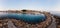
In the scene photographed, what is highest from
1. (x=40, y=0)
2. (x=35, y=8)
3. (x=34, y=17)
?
(x=40, y=0)

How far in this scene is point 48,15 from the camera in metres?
1.60

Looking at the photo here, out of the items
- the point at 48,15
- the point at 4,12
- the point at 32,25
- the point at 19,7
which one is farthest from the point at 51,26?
the point at 4,12

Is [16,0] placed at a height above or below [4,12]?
above

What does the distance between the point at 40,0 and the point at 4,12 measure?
1.77 feet

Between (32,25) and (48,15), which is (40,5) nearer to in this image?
(48,15)

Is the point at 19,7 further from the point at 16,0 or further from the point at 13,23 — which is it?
the point at 13,23

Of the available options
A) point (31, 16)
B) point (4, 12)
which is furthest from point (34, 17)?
point (4, 12)

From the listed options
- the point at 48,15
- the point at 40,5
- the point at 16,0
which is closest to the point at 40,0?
the point at 40,5

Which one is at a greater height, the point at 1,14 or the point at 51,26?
the point at 1,14

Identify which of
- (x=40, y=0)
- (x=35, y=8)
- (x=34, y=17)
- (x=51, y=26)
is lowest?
(x=51, y=26)

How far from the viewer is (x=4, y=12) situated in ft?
5.19

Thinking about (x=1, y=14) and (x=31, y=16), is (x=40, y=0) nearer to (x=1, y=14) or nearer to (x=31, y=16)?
(x=31, y=16)

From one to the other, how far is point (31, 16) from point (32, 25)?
0.42 ft

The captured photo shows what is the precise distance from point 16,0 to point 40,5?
0.35 meters
